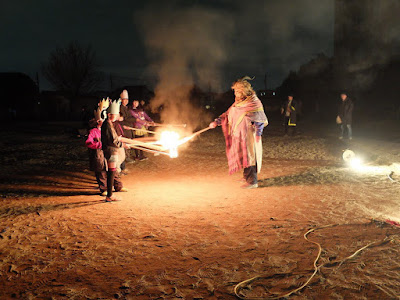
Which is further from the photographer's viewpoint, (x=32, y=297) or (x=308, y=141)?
(x=308, y=141)

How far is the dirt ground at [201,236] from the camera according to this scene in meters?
3.35

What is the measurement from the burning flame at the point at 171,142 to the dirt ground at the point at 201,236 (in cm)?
92

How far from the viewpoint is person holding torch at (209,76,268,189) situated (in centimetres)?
736

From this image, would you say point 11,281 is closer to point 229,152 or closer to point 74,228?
point 74,228

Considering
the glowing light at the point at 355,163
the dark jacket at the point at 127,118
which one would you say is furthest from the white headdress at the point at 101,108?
the glowing light at the point at 355,163

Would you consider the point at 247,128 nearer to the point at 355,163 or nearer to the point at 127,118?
the point at 127,118

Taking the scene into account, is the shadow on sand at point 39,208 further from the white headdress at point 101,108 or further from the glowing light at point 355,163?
the glowing light at point 355,163

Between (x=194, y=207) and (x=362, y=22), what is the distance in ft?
89.4

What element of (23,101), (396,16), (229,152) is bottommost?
(229,152)

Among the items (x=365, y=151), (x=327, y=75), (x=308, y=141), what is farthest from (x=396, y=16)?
(x=365, y=151)

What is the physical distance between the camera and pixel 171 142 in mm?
7230

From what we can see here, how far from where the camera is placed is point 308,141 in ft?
50.6

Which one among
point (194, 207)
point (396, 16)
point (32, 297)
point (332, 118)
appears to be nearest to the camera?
point (32, 297)

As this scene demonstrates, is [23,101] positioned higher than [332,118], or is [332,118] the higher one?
[23,101]
